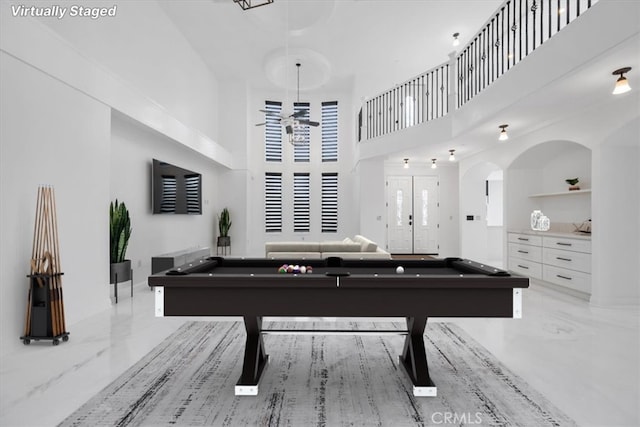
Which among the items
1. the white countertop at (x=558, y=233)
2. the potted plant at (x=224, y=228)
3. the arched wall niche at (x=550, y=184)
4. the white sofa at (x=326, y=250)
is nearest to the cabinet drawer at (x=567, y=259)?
the white countertop at (x=558, y=233)

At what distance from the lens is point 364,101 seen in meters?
8.27

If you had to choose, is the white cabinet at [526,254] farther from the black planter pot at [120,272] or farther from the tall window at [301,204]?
the black planter pot at [120,272]

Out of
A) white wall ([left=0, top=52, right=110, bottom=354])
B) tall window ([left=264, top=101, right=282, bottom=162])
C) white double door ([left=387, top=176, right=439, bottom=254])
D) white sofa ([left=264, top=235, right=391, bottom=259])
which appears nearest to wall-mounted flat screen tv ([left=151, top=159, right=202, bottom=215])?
white wall ([left=0, top=52, right=110, bottom=354])

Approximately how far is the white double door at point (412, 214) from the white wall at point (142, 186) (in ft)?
18.3

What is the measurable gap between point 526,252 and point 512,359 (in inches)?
145

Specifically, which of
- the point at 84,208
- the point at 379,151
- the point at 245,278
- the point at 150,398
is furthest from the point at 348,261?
the point at 379,151

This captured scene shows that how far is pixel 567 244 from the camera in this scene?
506cm

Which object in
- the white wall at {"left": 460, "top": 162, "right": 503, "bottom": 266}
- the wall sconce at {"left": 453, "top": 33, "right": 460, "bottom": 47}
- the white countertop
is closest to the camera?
the white countertop

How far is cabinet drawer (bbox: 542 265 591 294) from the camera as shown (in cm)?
474

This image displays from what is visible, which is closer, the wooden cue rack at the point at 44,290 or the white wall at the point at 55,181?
the white wall at the point at 55,181

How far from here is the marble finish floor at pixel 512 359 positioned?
217cm

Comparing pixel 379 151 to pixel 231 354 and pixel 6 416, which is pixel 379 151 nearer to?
pixel 231 354

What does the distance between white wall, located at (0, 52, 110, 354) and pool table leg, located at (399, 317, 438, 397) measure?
11.1 feet

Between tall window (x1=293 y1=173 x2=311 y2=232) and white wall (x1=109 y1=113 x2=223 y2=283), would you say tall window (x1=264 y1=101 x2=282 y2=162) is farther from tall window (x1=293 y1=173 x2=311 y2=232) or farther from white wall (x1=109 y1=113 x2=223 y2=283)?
white wall (x1=109 y1=113 x2=223 y2=283)
